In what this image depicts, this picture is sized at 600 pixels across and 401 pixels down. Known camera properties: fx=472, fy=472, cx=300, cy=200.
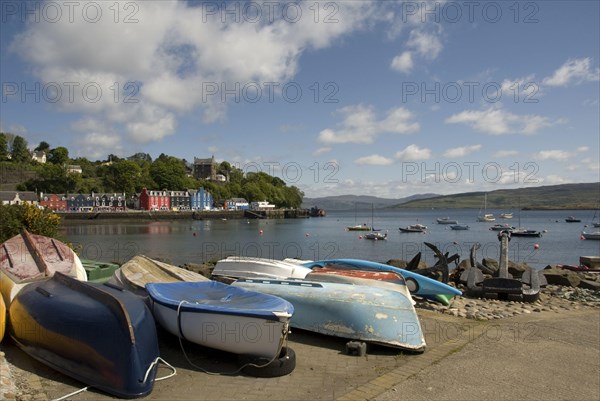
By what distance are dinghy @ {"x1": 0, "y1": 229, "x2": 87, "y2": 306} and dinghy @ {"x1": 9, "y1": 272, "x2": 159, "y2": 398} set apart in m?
0.98

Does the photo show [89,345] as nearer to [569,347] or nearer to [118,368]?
[118,368]

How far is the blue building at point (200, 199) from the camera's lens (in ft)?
407

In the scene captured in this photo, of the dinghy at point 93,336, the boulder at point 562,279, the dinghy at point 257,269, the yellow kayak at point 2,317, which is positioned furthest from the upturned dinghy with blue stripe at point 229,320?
the boulder at point 562,279

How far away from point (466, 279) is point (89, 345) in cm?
1152

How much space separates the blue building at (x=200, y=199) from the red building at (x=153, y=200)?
250 inches

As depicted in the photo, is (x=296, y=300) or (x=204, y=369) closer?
(x=204, y=369)

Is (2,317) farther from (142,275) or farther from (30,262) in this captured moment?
(142,275)

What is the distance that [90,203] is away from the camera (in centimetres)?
11431

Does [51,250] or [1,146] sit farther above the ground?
[1,146]

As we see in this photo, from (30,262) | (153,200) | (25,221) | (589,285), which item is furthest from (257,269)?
(153,200)

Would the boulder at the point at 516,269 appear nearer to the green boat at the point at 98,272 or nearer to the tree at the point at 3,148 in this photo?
the green boat at the point at 98,272

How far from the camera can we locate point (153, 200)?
116 metres

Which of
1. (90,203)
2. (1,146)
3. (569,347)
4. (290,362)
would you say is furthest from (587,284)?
(1,146)

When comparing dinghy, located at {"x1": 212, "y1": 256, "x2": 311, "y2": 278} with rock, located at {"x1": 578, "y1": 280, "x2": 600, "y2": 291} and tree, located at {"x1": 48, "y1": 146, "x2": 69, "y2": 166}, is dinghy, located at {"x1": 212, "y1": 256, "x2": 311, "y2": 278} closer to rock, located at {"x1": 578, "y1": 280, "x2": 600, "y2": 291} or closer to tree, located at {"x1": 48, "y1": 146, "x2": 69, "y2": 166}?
rock, located at {"x1": 578, "y1": 280, "x2": 600, "y2": 291}
